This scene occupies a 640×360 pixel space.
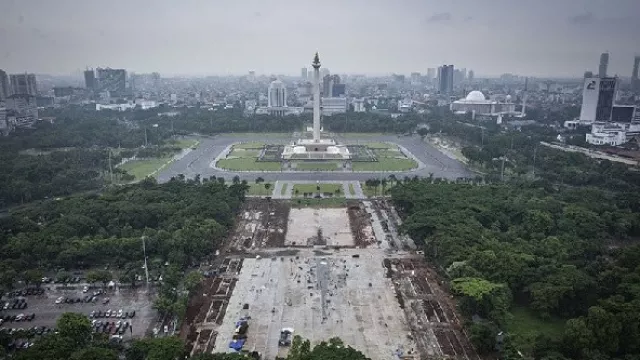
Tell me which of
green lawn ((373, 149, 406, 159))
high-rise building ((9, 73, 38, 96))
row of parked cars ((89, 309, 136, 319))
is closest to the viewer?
row of parked cars ((89, 309, 136, 319))

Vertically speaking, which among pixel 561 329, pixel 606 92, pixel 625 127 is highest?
pixel 606 92

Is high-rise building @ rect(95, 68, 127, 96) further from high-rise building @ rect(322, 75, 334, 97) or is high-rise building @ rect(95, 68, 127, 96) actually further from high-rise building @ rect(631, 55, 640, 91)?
high-rise building @ rect(631, 55, 640, 91)

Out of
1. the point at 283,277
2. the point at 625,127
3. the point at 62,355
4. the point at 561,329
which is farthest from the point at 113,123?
the point at 625,127

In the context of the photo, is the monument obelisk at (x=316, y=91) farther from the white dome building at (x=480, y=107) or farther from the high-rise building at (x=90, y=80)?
the high-rise building at (x=90, y=80)

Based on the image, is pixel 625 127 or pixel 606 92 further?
pixel 606 92

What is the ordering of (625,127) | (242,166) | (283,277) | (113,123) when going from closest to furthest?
(283,277)
(242,166)
(625,127)
(113,123)

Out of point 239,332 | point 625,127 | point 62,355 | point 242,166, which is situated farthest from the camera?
point 625,127

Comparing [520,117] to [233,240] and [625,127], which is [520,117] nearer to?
[625,127]

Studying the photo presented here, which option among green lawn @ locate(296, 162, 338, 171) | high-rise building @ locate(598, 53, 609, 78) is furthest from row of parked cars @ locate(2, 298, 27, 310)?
high-rise building @ locate(598, 53, 609, 78)
